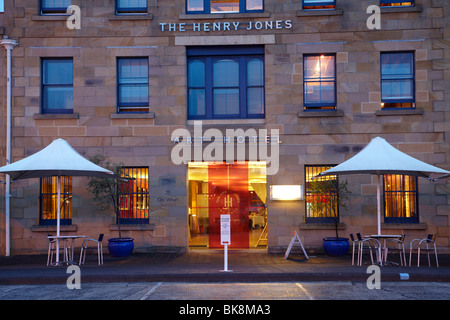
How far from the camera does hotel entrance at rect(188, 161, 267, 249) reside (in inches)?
660

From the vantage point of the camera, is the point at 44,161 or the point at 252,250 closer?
the point at 44,161

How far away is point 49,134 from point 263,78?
23.4 feet

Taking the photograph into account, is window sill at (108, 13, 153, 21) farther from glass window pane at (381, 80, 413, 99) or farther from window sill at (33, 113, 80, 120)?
glass window pane at (381, 80, 413, 99)

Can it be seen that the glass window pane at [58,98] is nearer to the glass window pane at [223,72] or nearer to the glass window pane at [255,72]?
the glass window pane at [223,72]

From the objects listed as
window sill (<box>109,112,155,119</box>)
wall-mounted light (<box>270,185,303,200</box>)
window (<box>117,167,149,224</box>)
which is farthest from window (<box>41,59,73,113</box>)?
wall-mounted light (<box>270,185,303,200</box>)

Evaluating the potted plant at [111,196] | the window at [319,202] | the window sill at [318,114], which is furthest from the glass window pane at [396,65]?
the potted plant at [111,196]

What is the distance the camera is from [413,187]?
15.9 metres

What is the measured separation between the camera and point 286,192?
627 inches

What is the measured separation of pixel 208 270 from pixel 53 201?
678 centimetres

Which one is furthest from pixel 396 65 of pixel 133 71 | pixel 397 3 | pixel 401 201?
pixel 133 71

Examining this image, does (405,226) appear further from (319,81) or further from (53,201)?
(53,201)

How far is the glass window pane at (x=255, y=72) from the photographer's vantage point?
1652 cm
